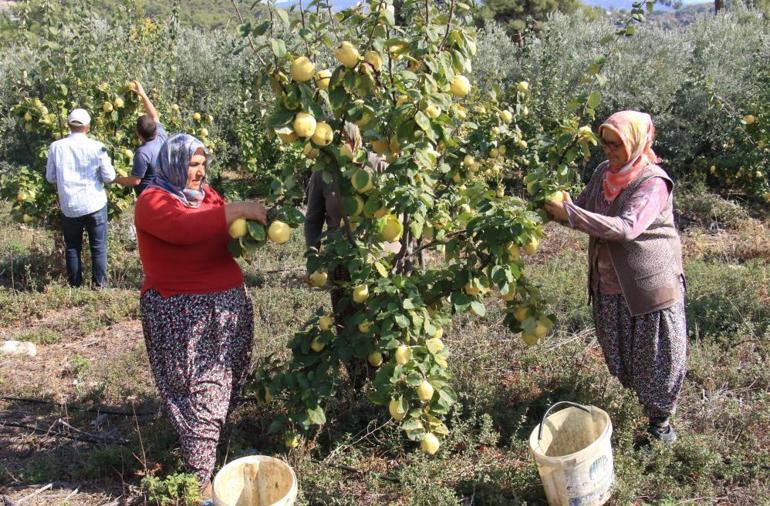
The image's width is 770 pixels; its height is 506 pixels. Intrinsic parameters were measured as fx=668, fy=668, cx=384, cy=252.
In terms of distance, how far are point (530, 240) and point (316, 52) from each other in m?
1.04

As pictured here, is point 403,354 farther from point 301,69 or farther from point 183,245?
point 301,69

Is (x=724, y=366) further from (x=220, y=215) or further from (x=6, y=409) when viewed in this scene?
(x=6, y=409)

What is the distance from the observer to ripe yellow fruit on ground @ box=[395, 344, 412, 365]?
8.23 ft

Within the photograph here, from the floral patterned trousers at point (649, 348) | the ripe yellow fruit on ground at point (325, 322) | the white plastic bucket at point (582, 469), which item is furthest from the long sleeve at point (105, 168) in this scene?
the white plastic bucket at point (582, 469)

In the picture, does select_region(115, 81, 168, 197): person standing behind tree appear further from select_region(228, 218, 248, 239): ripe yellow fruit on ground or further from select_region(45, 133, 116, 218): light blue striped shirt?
select_region(228, 218, 248, 239): ripe yellow fruit on ground

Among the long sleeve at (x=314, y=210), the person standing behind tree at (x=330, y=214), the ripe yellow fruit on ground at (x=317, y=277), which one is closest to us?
the ripe yellow fruit on ground at (x=317, y=277)

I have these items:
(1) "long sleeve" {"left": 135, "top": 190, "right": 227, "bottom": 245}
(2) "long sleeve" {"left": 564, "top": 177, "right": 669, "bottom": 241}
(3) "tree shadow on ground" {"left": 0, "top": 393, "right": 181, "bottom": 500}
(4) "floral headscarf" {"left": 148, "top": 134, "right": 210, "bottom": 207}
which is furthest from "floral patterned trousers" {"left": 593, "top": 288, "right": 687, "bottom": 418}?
(3) "tree shadow on ground" {"left": 0, "top": 393, "right": 181, "bottom": 500}

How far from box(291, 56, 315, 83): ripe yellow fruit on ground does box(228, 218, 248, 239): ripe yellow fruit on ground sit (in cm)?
55

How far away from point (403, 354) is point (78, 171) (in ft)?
12.3

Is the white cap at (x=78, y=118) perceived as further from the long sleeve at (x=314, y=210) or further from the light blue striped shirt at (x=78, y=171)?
the long sleeve at (x=314, y=210)

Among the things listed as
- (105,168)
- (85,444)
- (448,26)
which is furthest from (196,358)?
(105,168)

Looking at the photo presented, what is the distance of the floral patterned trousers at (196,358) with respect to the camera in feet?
8.63

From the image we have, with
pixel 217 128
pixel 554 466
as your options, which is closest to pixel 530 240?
pixel 554 466

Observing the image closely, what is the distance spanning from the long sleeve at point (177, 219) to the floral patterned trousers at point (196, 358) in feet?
0.94
